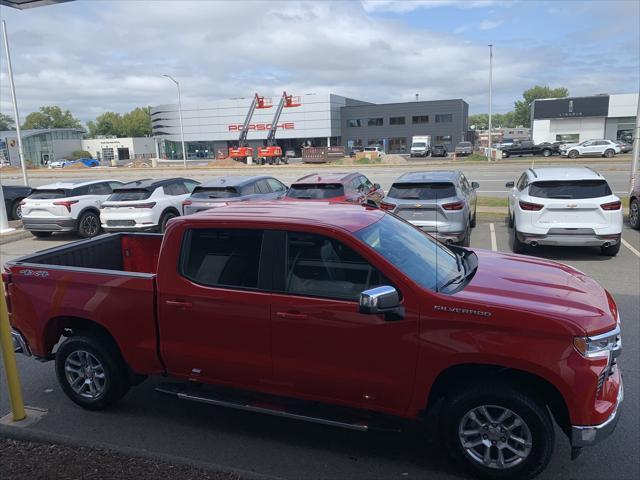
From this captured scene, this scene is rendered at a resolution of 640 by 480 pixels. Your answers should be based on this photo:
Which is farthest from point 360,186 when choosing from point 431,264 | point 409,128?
point 409,128

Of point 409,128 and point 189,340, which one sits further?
point 409,128

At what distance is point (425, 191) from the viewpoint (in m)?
10.9

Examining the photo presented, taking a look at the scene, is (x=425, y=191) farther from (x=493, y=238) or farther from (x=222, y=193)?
(x=222, y=193)

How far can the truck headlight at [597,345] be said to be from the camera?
10.9 feet

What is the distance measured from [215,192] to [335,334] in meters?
10.1

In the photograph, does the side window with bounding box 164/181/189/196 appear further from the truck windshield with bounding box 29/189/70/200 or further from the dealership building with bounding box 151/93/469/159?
the dealership building with bounding box 151/93/469/159

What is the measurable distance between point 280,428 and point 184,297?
4.50 feet

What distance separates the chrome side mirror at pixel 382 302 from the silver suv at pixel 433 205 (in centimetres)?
688

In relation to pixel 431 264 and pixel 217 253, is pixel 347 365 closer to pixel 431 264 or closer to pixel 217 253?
pixel 431 264

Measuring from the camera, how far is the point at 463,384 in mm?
3680

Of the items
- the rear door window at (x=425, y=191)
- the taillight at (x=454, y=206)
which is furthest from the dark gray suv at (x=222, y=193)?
the taillight at (x=454, y=206)

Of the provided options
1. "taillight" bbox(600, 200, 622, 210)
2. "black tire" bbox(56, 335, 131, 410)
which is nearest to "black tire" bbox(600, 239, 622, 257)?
"taillight" bbox(600, 200, 622, 210)

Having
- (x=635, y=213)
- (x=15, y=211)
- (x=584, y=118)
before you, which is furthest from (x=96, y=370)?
(x=584, y=118)

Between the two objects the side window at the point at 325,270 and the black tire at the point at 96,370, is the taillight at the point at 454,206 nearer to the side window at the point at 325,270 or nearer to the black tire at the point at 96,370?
the side window at the point at 325,270
